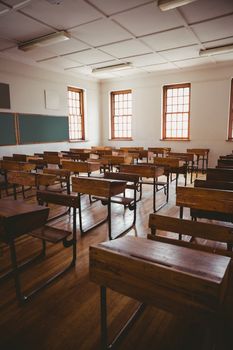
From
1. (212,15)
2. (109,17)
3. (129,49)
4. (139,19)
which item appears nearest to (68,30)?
(109,17)

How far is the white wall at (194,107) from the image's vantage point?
295 inches

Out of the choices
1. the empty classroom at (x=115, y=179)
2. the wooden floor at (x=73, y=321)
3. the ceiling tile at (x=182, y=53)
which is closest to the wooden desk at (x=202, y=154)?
the empty classroom at (x=115, y=179)

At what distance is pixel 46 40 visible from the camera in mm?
4930

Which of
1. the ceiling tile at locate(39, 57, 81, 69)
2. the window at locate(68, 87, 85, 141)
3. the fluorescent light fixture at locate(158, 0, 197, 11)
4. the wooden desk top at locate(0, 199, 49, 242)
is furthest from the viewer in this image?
the window at locate(68, 87, 85, 141)

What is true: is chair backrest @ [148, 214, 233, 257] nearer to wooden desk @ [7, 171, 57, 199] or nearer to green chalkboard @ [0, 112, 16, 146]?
wooden desk @ [7, 171, 57, 199]

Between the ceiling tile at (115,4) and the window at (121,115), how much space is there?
5.25 meters

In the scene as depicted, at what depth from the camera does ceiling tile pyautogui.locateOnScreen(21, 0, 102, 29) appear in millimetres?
3699

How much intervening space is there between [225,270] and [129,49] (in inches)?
229

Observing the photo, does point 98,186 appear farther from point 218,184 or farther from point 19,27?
point 19,27

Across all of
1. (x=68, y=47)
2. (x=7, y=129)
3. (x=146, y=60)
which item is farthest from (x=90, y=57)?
(x=7, y=129)

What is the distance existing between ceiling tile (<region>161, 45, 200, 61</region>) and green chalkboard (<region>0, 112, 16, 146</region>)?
13.6ft

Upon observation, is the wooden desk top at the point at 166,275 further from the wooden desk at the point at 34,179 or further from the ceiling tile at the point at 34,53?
the ceiling tile at the point at 34,53

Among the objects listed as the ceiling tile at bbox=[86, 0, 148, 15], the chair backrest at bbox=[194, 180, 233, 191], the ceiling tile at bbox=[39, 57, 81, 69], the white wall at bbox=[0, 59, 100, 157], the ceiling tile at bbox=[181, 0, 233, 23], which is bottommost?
the chair backrest at bbox=[194, 180, 233, 191]

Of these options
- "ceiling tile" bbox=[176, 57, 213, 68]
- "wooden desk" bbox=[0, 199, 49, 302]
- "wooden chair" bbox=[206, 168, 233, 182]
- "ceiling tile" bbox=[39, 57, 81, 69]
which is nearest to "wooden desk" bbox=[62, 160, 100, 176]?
"wooden chair" bbox=[206, 168, 233, 182]
